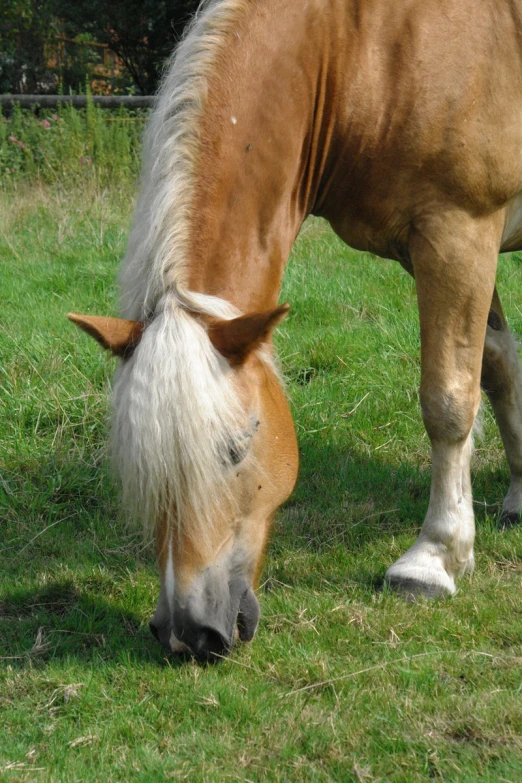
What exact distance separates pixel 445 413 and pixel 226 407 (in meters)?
1.04

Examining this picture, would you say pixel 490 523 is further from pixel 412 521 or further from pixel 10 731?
pixel 10 731

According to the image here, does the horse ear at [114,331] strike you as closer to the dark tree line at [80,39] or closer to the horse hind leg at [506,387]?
the horse hind leg at [506,387]

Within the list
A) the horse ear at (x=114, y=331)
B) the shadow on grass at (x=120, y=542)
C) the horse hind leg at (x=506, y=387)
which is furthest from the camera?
the horse hind leg at (x=506, y=387)

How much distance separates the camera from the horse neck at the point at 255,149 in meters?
2.95

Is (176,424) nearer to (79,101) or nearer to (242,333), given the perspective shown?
(242,333)

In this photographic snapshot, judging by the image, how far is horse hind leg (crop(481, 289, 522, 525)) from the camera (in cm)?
414

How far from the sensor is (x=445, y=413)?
345cm

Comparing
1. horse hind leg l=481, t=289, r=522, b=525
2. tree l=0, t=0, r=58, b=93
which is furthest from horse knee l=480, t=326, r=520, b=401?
tree l=0, t=0, r=58, b=93

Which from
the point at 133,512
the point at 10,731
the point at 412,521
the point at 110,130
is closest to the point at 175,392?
the point at 133,512

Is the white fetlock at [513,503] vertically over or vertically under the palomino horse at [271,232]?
under

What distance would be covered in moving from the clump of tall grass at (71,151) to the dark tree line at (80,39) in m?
3.69

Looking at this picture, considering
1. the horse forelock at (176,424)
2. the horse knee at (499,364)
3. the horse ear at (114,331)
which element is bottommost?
the horse knee at (499,364)

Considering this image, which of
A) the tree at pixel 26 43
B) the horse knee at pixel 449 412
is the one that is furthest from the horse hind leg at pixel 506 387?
the tree at pixel 26 43

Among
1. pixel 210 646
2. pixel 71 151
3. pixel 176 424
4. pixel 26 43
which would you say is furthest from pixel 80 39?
pixel 210 646
